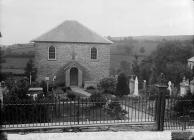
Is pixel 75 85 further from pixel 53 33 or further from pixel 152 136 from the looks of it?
pixel 152 136

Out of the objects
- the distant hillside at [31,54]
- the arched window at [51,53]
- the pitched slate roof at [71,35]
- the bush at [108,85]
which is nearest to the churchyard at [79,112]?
the bush at [108,85]

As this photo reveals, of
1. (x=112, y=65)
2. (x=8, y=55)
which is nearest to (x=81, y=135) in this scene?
(x=8, y=55)

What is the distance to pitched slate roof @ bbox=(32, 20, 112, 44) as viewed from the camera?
30.3 metres

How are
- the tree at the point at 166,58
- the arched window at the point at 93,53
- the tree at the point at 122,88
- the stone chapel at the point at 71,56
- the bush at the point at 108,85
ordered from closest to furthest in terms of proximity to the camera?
the tree at the point at 122,88 < the bush at the point at 108,85 < the stone chapel at the point at 71,56 < the arched window at the point at 93,53 < the tree at the point at 166,58

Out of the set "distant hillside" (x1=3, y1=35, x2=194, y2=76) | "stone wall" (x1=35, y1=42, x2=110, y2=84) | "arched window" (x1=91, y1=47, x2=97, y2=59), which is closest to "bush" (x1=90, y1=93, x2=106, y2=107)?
"stone wall" (x1=35, y1=42, x2=110, y2=84)

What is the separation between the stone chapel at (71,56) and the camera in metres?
30.1

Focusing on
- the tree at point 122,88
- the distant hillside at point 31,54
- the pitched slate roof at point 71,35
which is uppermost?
the pitched slate roof at point 71,35

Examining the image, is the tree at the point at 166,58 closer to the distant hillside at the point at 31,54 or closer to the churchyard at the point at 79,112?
the distant hillside at the point at 31,54

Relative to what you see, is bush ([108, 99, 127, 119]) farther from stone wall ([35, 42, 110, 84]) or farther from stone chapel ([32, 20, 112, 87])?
stone wall ([35, 42, 110, 84])

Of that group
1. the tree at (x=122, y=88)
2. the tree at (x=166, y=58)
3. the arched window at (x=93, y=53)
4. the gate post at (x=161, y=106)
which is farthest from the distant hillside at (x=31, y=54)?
the gate post at (x=161, y=106)

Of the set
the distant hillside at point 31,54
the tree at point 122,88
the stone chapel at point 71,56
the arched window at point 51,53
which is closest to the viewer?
the tree at point 122,88

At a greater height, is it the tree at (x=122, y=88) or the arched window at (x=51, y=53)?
the arched window at (x=51, y=53)

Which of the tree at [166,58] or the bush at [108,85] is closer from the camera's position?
the bush at [108,85]

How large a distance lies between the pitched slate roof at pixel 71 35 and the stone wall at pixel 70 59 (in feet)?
1.44
